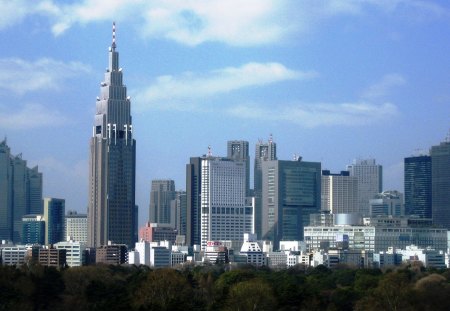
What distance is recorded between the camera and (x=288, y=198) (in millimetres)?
187125

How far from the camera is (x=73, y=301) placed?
61.6 metres

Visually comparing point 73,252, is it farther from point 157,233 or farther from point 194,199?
point 194,199

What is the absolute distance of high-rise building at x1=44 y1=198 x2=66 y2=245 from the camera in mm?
183000

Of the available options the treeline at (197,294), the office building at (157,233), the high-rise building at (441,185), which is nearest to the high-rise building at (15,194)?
the office building at (157,233)

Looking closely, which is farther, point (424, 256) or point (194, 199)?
point (194, 199)

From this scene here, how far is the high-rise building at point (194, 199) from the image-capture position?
18538 centimetres

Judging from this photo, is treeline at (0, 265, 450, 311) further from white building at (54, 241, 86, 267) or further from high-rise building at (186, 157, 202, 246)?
high-rise building at (186, 157, 202, 246)

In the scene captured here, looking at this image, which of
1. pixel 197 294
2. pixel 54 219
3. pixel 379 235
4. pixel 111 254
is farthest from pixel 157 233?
pixel 197 294

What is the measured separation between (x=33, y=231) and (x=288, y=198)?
38.1 meters

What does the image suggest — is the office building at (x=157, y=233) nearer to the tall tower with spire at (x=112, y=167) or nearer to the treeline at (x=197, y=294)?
the tall tower with spire at (x=112, y=167)

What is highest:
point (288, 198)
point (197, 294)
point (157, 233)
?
point (288, 198)

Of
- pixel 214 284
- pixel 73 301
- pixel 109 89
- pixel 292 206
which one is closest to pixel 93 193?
pixel 109 89

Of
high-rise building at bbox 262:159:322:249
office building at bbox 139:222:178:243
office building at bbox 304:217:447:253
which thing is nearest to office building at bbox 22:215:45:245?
office building at bbox 139:222:178:243

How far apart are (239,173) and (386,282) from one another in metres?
129
